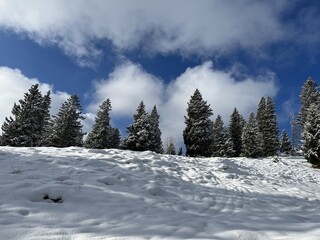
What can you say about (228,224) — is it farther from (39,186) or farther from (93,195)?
(39,186)

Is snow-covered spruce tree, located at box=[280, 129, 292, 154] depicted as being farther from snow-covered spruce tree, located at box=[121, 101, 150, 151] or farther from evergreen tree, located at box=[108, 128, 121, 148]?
evergreen tree, located at box=[108, 128, 121, 148]

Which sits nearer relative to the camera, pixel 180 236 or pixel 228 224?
pixel 180 236

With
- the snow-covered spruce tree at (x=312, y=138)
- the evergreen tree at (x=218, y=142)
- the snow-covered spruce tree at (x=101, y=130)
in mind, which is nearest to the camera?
the snow-covered spruce tree at (x=312, y=138)

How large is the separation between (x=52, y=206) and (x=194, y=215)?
342 centimetres

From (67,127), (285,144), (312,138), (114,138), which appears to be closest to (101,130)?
(67,127)

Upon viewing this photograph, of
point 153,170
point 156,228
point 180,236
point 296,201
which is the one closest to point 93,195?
point 156,228

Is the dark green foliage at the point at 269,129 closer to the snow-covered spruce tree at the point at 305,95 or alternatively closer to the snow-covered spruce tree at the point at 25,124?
the snow-covered spruce tree at the point at 305,95

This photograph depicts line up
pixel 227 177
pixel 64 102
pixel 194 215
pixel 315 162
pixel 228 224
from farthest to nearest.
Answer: pixel 64 102 < pixel 315 162 < pixel 227 177 < pixel 194 215 < pixel 228 224

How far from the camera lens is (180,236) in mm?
5285

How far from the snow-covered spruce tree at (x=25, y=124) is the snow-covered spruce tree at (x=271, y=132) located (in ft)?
126

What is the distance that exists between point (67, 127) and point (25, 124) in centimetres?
628

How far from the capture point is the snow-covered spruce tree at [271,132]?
50594mm

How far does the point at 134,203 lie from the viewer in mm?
7680

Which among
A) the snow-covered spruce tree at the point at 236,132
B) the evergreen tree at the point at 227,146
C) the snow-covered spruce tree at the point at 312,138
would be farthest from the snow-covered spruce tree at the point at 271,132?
the snow-covered spruce tree at the point at 312,138
